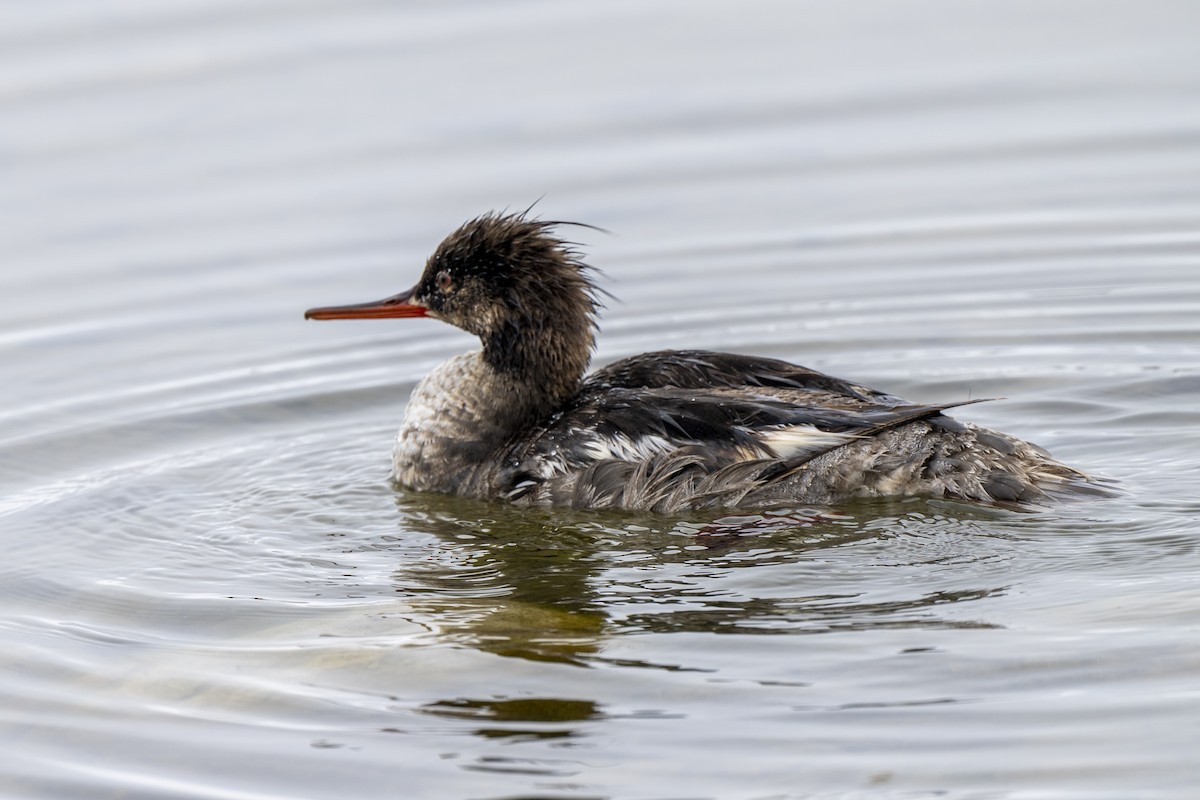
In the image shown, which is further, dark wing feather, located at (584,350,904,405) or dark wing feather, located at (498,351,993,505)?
dark wing feather, located at (584,350,904,405)

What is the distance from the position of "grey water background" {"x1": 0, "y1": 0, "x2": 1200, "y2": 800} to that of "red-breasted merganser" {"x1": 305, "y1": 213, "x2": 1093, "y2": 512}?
7.0 inches

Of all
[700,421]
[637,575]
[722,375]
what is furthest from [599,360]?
[637,575]

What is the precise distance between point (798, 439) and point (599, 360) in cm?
266

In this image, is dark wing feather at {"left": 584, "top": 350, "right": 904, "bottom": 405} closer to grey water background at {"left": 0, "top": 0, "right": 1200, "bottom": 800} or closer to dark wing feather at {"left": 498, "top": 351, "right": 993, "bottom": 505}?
dark wing feather at {"left": 498, "top": 351, "right": 993, "bottom": 505}

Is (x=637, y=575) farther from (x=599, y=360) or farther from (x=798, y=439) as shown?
(x=599, y=360)

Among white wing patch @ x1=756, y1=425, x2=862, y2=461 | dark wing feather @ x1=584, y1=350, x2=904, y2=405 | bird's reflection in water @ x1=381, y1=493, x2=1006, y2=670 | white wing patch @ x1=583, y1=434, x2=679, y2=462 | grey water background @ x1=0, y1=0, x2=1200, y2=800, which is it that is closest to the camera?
grey water background @ x1=0, y1=0, x2=1200, y2=800

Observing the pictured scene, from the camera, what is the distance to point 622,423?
25.4 ft

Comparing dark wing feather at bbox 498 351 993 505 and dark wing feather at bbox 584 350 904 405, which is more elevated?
dark wing feather at bbox 584 350 904 405

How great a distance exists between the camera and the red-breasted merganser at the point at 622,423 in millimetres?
7480

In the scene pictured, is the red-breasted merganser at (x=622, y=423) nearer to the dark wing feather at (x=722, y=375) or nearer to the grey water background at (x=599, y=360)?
the dark wing feather at (x=722, y=375)

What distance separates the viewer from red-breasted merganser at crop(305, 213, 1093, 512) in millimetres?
7480

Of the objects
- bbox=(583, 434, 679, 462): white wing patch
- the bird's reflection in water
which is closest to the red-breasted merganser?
bbox=(583, 434, 679, 462): white wing patch

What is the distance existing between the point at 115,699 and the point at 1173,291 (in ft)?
21.3

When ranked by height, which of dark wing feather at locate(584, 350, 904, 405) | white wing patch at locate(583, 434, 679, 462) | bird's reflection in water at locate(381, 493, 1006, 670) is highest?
dark wing feather at locate(584, 350, 904, 405)
